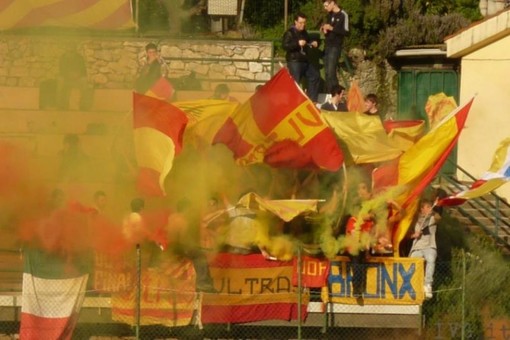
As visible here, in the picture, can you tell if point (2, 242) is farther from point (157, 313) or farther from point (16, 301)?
point (157, 313)

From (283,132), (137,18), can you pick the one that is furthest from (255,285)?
(137,18)

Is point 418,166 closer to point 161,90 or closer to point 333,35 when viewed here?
point 161,90

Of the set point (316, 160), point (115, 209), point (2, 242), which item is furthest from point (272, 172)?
point (2, 242)

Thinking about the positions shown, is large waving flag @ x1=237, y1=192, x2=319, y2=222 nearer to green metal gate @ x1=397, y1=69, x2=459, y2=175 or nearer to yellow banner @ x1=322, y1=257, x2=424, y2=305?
yellow banner @ x1=322, y1=257, x2=424, y2=305

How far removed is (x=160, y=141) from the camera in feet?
59.0

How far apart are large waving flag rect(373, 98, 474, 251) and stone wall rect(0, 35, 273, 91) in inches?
251

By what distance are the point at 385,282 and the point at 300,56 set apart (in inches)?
236

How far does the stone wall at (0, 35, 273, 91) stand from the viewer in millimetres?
24562

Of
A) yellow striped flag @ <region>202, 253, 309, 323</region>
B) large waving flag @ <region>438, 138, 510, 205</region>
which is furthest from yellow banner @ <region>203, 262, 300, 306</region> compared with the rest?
large waving flag @ <region>438, 138, 510, 205</region>

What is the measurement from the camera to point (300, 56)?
2312 centimetres

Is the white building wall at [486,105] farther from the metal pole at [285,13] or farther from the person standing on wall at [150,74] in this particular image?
the person standing on wall at [150,74]

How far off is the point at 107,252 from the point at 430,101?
237 inches

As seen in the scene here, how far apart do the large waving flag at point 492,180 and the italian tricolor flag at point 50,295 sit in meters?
4.55

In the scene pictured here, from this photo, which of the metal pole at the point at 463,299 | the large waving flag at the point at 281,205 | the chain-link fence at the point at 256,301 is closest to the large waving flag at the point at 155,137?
the chain-link fence at the point at 256,301
